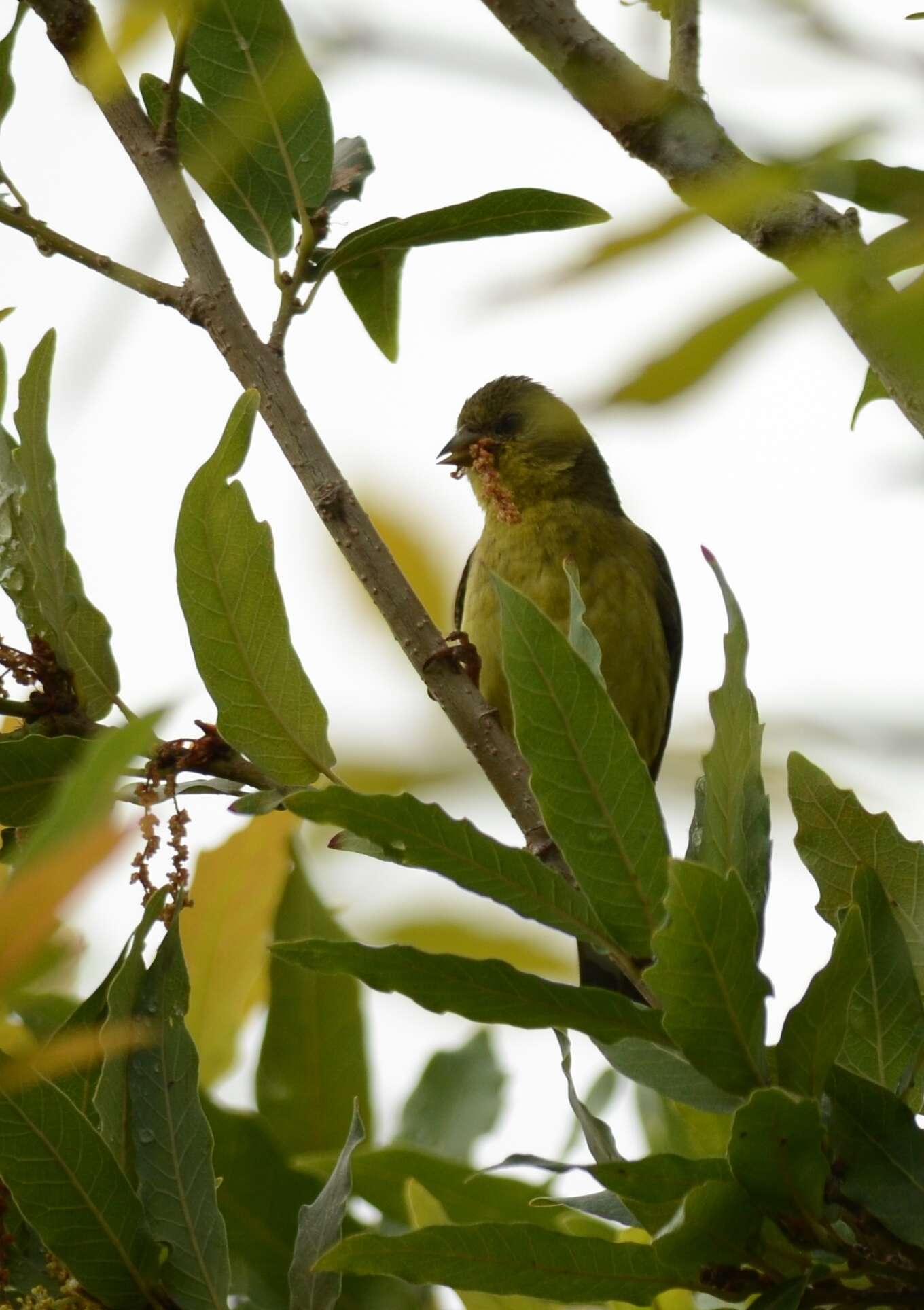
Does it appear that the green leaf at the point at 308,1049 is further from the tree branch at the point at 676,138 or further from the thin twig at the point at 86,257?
the tree branch at the point at 676,138

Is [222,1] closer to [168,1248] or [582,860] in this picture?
[582,860]

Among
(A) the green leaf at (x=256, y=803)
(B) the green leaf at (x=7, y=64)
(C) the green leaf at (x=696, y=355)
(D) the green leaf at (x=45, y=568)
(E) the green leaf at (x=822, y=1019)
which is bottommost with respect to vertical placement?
(E) the green leaf at (x=822, y=1019)

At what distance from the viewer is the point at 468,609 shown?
17.4 ft

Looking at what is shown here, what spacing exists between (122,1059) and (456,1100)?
77 centimetres

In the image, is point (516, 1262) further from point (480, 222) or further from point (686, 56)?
point (480, 222)

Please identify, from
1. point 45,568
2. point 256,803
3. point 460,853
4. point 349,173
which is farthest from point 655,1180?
point 349,173

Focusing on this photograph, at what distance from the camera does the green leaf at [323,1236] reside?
1.58 meters

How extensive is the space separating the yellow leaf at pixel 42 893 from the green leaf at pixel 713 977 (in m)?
0.72

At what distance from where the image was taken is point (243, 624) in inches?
70.6

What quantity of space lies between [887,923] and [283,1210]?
0.88m

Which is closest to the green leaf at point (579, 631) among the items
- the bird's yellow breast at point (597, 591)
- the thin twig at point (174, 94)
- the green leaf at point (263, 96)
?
the green leaf at point (263, 96)

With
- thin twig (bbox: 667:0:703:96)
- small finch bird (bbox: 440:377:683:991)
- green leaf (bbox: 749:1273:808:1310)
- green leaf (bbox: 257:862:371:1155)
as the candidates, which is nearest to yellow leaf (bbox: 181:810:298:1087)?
green leaf (bbox: 257:862:371:1155)

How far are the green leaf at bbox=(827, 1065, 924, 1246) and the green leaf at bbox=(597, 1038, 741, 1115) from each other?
0.11 metres

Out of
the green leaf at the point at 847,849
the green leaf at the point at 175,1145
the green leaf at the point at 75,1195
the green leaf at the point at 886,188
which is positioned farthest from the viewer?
the green leaf at the point at 847,849
